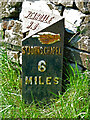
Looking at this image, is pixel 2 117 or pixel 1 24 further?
pixel 1 24

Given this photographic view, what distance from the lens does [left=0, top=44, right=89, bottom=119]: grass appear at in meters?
2.29

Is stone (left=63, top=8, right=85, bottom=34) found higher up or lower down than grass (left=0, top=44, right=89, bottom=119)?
higher up

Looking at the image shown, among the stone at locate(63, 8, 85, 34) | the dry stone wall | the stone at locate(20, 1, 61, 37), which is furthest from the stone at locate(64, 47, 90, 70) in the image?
the stone at locate(20, 1, 61, 37)

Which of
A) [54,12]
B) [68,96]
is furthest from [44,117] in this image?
[54,12]

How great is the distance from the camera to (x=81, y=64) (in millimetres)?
2660

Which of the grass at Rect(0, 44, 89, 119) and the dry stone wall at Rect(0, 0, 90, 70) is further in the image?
the dry stone wall at Rect(0, 0, 90, 70)

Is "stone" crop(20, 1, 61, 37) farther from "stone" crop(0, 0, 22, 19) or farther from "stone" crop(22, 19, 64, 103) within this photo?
"stone" crop(0, 0, 22, 19)

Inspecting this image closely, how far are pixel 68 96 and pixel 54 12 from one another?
1070 millimetres

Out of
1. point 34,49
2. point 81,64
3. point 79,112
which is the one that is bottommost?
point 79,112

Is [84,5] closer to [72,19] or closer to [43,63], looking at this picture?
[72,19]

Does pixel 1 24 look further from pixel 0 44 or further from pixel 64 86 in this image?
pixel 64 86

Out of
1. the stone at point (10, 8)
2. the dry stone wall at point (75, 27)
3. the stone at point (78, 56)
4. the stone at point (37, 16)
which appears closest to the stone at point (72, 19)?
the dry stone wall at point (75, 27)

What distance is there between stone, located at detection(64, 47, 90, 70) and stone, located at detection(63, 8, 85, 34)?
0.79 feet

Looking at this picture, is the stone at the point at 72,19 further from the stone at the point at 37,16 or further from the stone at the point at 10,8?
the stone at the point at 10,8
